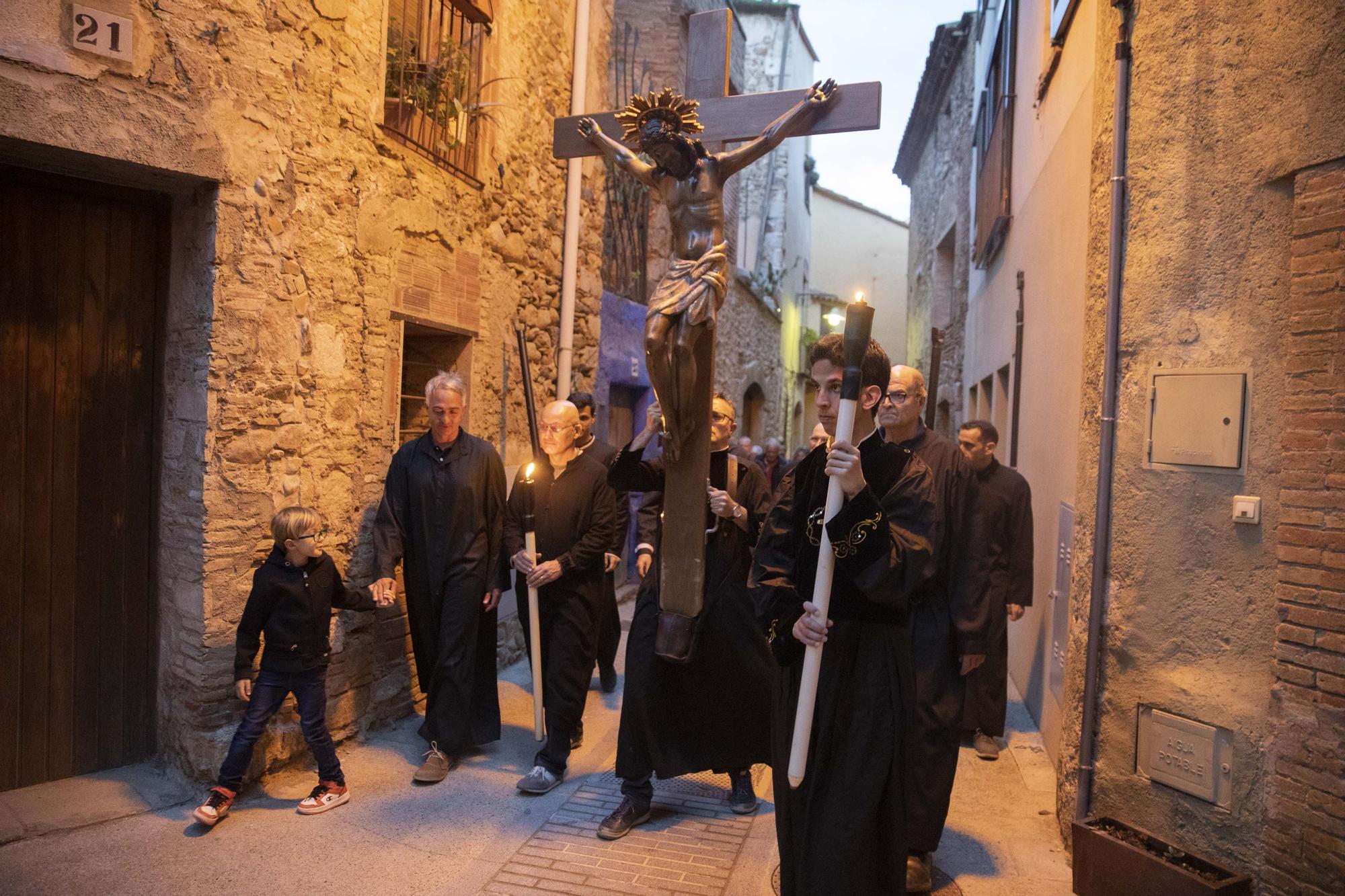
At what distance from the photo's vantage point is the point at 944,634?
3.64 meters

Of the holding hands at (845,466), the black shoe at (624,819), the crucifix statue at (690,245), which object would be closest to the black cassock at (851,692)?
the holding hands at (845,466)

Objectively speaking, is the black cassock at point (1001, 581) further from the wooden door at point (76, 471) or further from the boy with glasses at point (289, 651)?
the wooden door at point (76, 471)

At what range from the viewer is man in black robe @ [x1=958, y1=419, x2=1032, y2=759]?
16.2ft

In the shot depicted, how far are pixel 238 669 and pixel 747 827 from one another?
2.20 meters

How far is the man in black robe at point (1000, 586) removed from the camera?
493 cm

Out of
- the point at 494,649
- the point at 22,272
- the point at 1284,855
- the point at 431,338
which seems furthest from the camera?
the point at 431,338

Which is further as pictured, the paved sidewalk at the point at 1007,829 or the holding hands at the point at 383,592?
the holding hands at the point at 383,592

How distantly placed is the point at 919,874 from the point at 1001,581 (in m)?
1.91

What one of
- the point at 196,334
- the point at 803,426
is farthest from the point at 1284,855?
the point at 803,426

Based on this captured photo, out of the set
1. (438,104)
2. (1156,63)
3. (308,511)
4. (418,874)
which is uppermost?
(438,104)

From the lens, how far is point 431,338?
231 inches

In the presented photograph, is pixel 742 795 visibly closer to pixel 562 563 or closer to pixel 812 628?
pixel 562 563

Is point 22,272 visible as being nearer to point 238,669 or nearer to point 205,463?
point 205,463

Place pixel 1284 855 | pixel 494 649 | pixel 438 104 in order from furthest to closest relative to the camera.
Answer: pixel 438 104
pixel 494 649
pixel 1284 855
